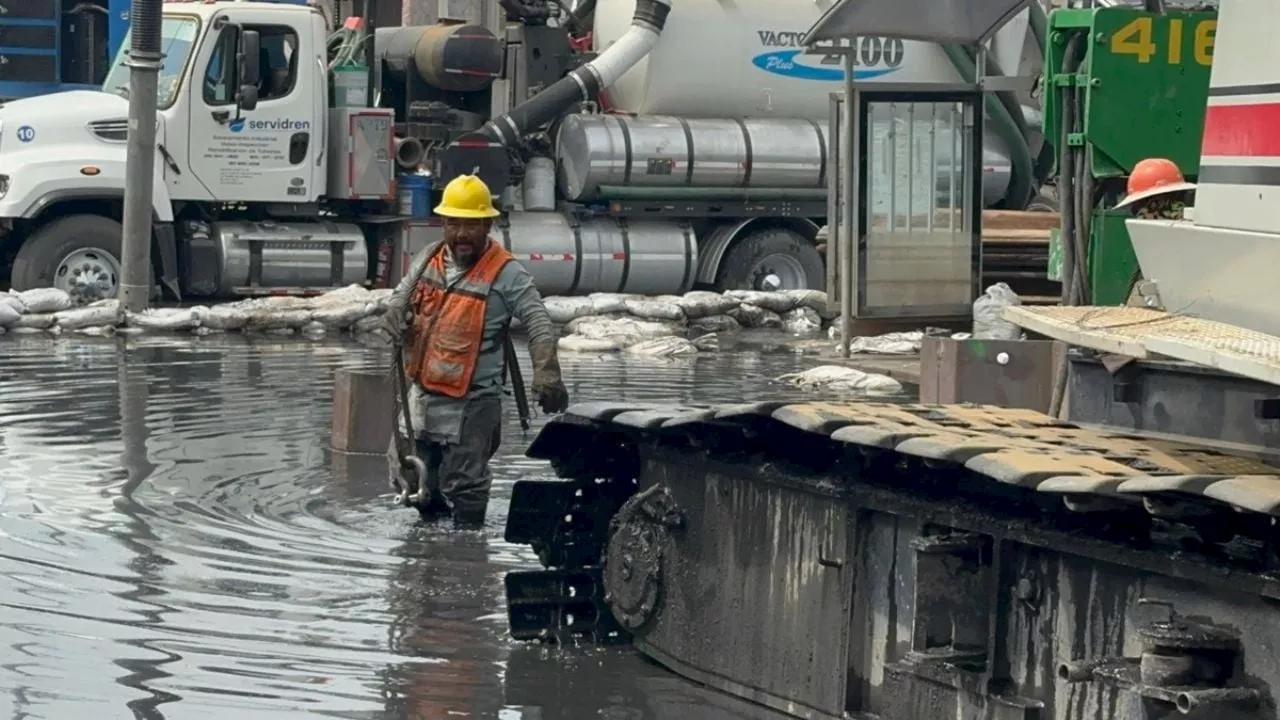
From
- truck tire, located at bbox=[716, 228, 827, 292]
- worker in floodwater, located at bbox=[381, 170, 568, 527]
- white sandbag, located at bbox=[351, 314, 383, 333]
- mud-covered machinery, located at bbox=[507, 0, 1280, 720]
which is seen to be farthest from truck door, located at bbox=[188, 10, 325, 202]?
mud-covered machinery, located at bbox=[507, 0, 1280, 720]

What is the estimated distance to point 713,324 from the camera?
21.6 m

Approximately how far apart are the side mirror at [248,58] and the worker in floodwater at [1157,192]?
42.6 ft

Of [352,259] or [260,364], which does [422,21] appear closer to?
[352,259]

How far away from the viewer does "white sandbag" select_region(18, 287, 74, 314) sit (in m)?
19.2

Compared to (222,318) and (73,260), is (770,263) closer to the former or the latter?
(222,318)

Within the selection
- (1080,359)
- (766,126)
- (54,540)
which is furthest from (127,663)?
(766,126)

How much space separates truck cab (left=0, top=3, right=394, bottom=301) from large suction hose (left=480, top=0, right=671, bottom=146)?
126 cm

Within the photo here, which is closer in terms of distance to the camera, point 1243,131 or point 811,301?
point 1243,131

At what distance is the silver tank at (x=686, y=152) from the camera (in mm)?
21828

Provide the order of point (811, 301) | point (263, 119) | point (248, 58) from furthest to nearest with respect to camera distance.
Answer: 1. point (811, 301)
2. point (263, 119)
3. point (248, 58)

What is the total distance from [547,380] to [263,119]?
12128 mm

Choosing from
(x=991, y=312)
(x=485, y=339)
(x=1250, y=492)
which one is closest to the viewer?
(x=1250, y=492)

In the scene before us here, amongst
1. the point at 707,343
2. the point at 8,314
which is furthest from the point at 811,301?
the point at 8,314

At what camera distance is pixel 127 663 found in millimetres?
7270
